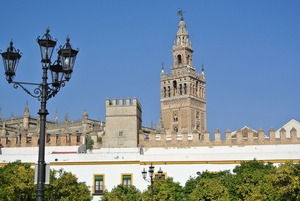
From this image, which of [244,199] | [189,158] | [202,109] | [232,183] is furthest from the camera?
[202,109]

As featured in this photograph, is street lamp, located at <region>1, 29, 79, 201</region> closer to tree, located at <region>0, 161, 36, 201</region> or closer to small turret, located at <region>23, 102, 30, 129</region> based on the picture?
tree, located at <region>0, 161, 36, 201</region>

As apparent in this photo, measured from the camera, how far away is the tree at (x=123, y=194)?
898 inches

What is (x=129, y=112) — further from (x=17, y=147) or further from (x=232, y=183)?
(x=232, y=183)

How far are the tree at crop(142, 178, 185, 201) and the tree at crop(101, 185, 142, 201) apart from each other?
3.25ft

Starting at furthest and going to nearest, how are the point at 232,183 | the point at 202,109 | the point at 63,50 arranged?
the point at 202,109
the point at 232,183
the point at 63,50

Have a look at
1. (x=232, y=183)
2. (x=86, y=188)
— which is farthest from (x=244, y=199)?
(x=86, y=188)

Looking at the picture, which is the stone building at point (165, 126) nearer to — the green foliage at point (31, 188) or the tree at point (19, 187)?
the green foliage at point (31, 188)

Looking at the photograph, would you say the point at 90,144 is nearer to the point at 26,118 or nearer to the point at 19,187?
the point at 19,187

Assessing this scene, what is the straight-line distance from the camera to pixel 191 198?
20.3 metres

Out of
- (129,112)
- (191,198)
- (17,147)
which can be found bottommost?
(191,198)

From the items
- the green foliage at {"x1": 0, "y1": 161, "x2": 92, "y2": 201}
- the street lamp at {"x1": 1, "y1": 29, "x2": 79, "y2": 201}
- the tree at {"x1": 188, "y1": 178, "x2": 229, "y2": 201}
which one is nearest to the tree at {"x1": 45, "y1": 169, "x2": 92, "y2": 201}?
the green foliage at {"x1": 0, "y1": 161, "x2": 92, "y2": 201}

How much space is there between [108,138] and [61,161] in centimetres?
702

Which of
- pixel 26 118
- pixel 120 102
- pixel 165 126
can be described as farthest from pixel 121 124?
pixel 165 126

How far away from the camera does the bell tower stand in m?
61.2
